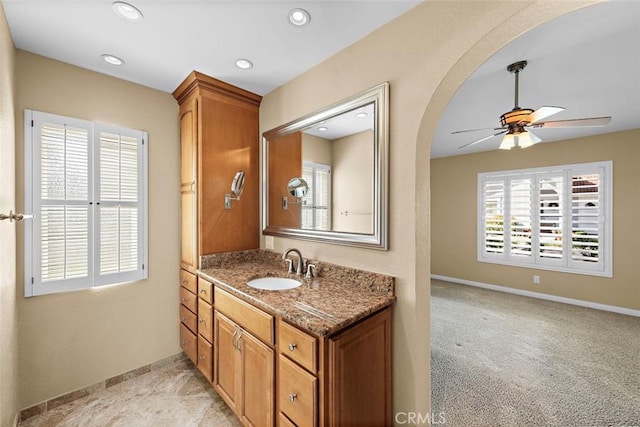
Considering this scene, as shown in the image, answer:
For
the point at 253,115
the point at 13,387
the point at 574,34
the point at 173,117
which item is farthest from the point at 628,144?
the point at 13,387

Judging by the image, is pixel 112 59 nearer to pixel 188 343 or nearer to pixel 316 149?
pixel 316 149

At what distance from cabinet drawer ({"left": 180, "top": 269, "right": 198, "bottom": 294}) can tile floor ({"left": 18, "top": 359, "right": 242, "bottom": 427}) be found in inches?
30.0

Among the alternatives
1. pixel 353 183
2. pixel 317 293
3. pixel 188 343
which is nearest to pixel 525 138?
pixel 353 183

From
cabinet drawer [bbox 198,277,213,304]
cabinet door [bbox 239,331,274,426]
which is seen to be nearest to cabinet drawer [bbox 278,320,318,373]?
cabinet door [bbox 239,331,274,426]

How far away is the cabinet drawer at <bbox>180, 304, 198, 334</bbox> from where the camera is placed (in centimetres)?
218

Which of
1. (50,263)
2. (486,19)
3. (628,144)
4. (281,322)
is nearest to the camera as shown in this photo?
(486,19)

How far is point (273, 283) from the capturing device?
1948 millimetres

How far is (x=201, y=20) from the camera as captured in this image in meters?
A: 1.51

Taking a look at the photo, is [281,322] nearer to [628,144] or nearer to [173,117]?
[173,117]

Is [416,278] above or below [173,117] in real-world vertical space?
below

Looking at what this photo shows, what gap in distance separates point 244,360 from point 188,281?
1059 mm

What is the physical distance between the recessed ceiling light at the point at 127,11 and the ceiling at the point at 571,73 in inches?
91.4

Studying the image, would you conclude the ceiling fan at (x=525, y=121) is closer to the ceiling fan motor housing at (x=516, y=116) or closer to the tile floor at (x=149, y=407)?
the ceiling fan motor housing at (x=516, y=116)

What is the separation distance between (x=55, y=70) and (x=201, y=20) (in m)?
1.32
